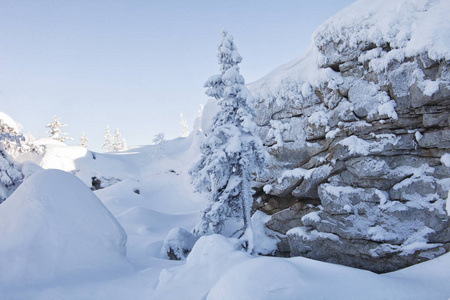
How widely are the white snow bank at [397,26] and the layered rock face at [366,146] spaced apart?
0.05 meters

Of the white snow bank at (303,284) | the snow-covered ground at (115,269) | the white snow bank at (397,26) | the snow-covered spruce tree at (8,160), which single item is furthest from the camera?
the snow-covered spruce tree at (8,160)

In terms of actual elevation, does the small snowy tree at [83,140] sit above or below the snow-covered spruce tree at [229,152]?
above

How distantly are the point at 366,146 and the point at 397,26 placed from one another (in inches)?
247

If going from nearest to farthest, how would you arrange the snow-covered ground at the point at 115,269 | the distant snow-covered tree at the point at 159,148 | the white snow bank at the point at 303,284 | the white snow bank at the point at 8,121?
the white snow bank at the point at 303,284 < the snow-covered ground at the point at 115,269 < the white snow bank at the point at 8,121 < the distant snow-covered tree at the point at 159,148

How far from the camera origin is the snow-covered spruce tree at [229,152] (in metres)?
12.9

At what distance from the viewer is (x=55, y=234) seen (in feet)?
24.0

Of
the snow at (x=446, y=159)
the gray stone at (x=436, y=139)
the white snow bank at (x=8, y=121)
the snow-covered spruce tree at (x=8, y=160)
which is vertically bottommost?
the snow at (x=446, y=159)

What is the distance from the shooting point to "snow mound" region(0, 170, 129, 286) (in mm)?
6766

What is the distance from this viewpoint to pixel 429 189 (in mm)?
12633

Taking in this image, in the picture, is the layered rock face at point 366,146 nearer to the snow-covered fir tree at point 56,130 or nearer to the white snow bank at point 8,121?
the white snow bank at point 8,121

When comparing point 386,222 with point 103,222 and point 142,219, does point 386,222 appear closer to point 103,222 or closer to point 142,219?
point 103,222

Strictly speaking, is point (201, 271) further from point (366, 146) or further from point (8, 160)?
point (8, 160)

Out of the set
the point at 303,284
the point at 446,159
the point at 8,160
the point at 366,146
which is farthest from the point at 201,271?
the point at 8,160

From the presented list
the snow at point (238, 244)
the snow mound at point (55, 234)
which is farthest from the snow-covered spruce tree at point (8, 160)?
the snow mound at point (55, 234)
